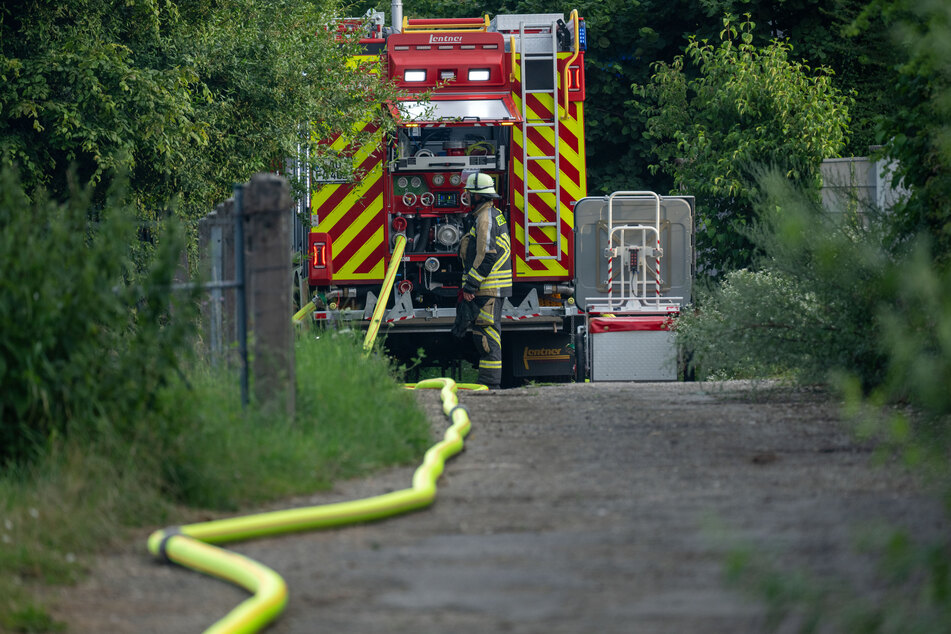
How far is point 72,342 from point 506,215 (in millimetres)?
7858

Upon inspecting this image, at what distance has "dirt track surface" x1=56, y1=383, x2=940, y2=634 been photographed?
3393 mm

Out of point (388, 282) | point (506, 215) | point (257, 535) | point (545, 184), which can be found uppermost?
point (545, 184)

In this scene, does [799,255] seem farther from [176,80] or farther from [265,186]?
[176,80]

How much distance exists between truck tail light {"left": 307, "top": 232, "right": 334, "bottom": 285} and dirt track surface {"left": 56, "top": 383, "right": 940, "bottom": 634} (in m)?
5.98

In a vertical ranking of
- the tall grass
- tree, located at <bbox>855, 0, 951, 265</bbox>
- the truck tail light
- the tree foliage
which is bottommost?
the tall grass

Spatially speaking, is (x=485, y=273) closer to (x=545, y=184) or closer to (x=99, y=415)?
(x=545, y=184)

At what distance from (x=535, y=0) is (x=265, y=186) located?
51.4 ft

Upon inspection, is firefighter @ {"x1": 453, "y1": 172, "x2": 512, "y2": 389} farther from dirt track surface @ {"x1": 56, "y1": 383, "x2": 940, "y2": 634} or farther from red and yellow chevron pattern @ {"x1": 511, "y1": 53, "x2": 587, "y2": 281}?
dirt track surface @ {"x1": 56, "y1": 383, "x2": 940, "y2": 634}

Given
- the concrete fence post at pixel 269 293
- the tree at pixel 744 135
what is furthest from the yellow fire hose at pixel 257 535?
the tree at pixel 744 135

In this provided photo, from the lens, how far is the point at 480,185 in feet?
37.0

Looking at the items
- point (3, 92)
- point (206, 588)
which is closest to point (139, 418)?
point (206, 588)

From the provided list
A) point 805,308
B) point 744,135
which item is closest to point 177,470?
point 805,308

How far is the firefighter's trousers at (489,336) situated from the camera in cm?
1134

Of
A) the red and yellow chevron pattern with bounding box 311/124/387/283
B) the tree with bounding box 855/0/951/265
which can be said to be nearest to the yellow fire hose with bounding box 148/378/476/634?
the tree with bounding box 855/0/951/265
